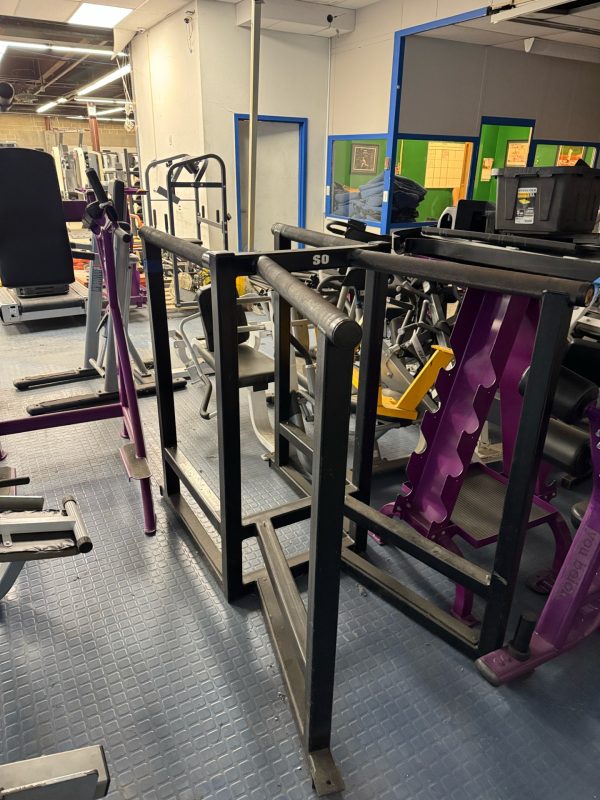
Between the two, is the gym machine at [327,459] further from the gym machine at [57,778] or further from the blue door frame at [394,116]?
the blue door frame at [394,116]

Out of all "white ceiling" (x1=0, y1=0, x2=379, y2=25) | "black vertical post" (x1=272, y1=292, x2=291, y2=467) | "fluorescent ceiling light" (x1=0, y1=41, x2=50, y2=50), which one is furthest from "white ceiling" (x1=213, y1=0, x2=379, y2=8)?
"black vertical post" (x1=272, y1=292, x2=291, y2=467)

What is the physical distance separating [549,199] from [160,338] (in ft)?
5.51

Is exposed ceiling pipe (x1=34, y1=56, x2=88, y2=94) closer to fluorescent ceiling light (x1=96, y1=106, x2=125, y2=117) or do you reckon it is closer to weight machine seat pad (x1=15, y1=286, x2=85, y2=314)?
fluorescent ceiling light (x1=96, y1=106, x2=125, y2=117)

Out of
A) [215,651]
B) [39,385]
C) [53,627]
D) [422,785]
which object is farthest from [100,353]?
[422,785]

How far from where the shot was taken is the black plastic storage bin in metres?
2.03

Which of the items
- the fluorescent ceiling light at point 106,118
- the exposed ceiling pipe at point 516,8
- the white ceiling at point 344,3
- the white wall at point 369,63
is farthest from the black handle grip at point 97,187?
the fluorescent ceiling light at point 106,118

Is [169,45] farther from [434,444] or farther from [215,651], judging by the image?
[215,651]

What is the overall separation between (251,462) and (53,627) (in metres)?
1.32

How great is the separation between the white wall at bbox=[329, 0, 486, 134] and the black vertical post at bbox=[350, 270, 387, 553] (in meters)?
4.78

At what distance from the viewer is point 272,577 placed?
5.35 ft

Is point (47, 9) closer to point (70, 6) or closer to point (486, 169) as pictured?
point (70, 6)

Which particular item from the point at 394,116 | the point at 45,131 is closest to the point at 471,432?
the point at 394,116

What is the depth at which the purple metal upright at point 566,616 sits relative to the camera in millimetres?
1537

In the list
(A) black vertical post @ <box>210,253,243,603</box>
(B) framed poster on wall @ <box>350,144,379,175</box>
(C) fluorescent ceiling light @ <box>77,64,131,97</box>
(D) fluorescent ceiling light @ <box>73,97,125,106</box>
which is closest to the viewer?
(A) black vertical post @ <box>210,253,243,603</box>
